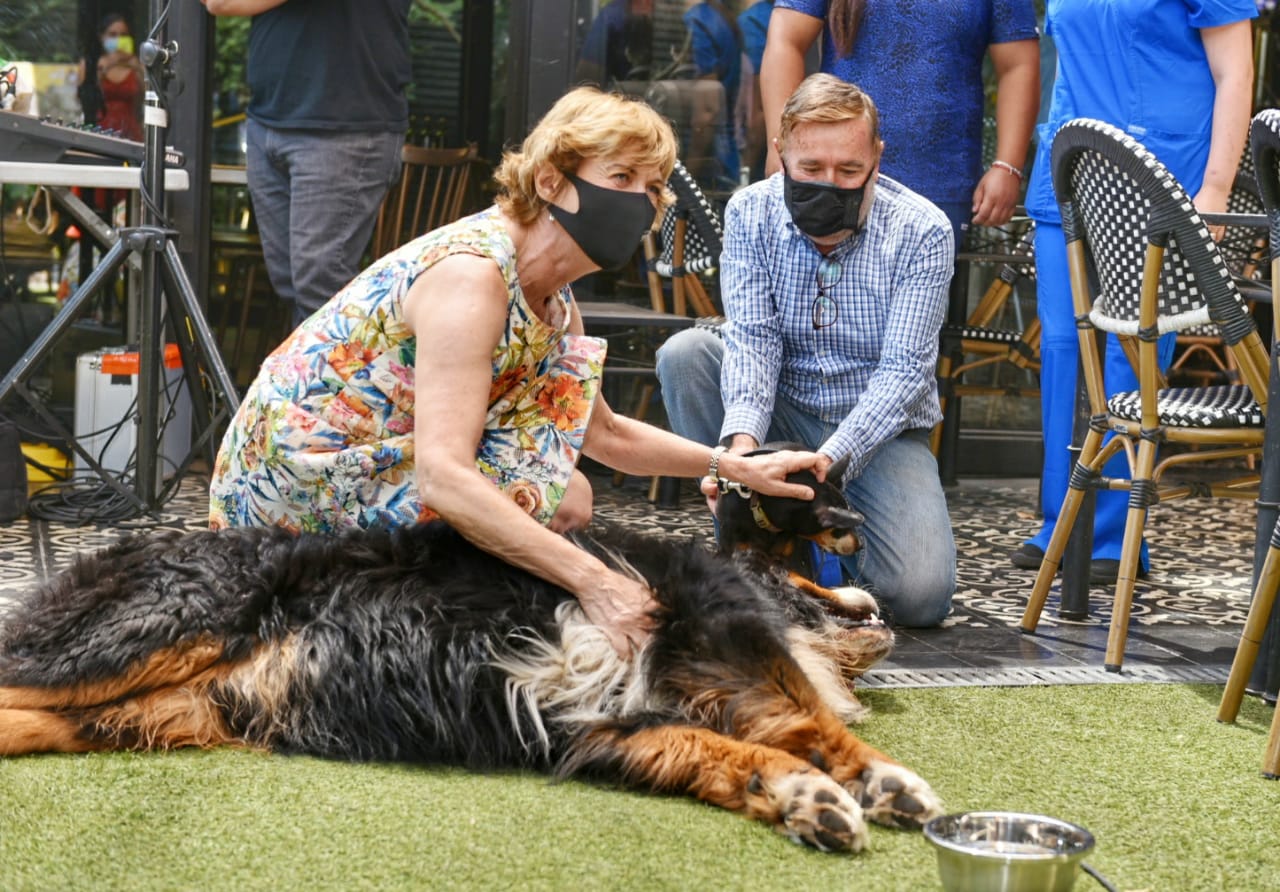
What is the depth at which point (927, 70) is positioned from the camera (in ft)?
13.5

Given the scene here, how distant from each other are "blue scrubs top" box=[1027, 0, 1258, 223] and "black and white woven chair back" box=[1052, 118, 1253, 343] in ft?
1.52

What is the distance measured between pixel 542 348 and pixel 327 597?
2.09ft

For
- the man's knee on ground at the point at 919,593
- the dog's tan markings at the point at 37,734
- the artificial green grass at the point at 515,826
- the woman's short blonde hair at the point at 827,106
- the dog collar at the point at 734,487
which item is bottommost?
the man's knee on ground at the point at 919,593

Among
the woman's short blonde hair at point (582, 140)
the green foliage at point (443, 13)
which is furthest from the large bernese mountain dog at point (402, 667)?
the green foliage at point (443, 13)

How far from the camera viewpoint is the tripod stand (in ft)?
13.4

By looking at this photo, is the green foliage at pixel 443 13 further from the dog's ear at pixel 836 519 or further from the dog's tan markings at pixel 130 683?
the dog's tan markings at pixel 130 683

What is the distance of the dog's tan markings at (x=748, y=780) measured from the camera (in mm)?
1942

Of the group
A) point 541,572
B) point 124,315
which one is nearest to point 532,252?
point 541,572

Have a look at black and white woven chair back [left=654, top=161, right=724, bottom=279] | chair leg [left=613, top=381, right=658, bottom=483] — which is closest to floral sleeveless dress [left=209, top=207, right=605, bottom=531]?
black and white woven chair back [left=654, top=161, right=724, bottom=279]

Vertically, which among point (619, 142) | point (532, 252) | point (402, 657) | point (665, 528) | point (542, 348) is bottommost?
point (665, 528)

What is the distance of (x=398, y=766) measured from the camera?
2242 millimetres

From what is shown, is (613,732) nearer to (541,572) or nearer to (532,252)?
(541,572)

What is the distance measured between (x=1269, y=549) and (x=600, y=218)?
1352mm

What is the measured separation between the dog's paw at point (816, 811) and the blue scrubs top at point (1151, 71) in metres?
2.33
